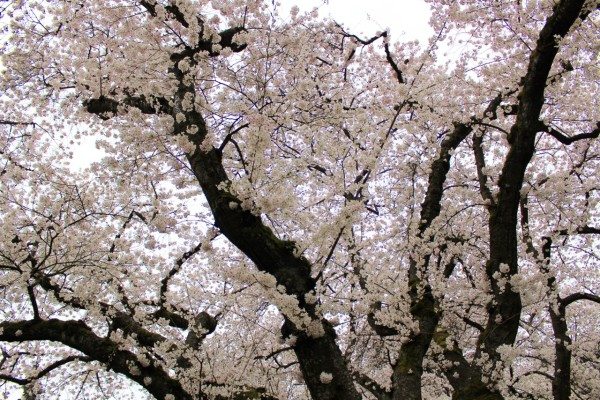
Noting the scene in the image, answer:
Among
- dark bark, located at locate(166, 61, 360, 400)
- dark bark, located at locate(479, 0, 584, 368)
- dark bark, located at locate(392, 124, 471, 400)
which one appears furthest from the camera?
dark bark, located at locate(392, 124, 471, 400)

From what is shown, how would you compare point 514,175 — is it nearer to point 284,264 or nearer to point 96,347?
point 284,264

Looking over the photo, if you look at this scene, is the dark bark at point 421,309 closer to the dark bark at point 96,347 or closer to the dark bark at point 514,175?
the dark bark at point 514,175

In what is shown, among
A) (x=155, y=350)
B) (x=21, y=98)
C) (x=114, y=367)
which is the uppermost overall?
(x=21, y=98)

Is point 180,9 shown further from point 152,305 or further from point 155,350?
point 152,305

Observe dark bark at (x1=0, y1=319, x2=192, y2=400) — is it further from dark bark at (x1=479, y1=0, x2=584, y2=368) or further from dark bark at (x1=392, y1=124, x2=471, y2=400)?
dark bark at (x1=479, y1=0, x2=584, y2=368)

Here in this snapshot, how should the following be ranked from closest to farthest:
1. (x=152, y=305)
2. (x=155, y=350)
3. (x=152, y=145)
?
(x=152, y=145) → (x=155, y=350) → (x=152, y=305)

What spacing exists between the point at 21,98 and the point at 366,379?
6.32m

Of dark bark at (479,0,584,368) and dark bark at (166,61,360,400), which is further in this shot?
dark bark at (166,61,360,400)

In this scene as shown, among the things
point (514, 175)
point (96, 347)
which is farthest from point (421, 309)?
point (96, 347)

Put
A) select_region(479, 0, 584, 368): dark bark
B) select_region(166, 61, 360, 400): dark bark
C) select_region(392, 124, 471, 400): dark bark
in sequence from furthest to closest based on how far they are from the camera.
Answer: select_region(392, 124, 471, 400): dark bark
select_region(166, 61, 360, 400): dark bark
select_region(479, 0, 584, 368): dark bark

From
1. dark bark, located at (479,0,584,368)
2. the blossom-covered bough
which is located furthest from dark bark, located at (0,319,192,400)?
dark bark, located at (479,0,584,368)

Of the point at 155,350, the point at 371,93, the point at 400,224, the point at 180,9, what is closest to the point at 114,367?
the point at 155,350

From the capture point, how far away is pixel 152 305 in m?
8.20

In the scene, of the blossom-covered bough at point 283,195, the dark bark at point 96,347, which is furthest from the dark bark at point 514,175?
the dark bark at point 96,347
